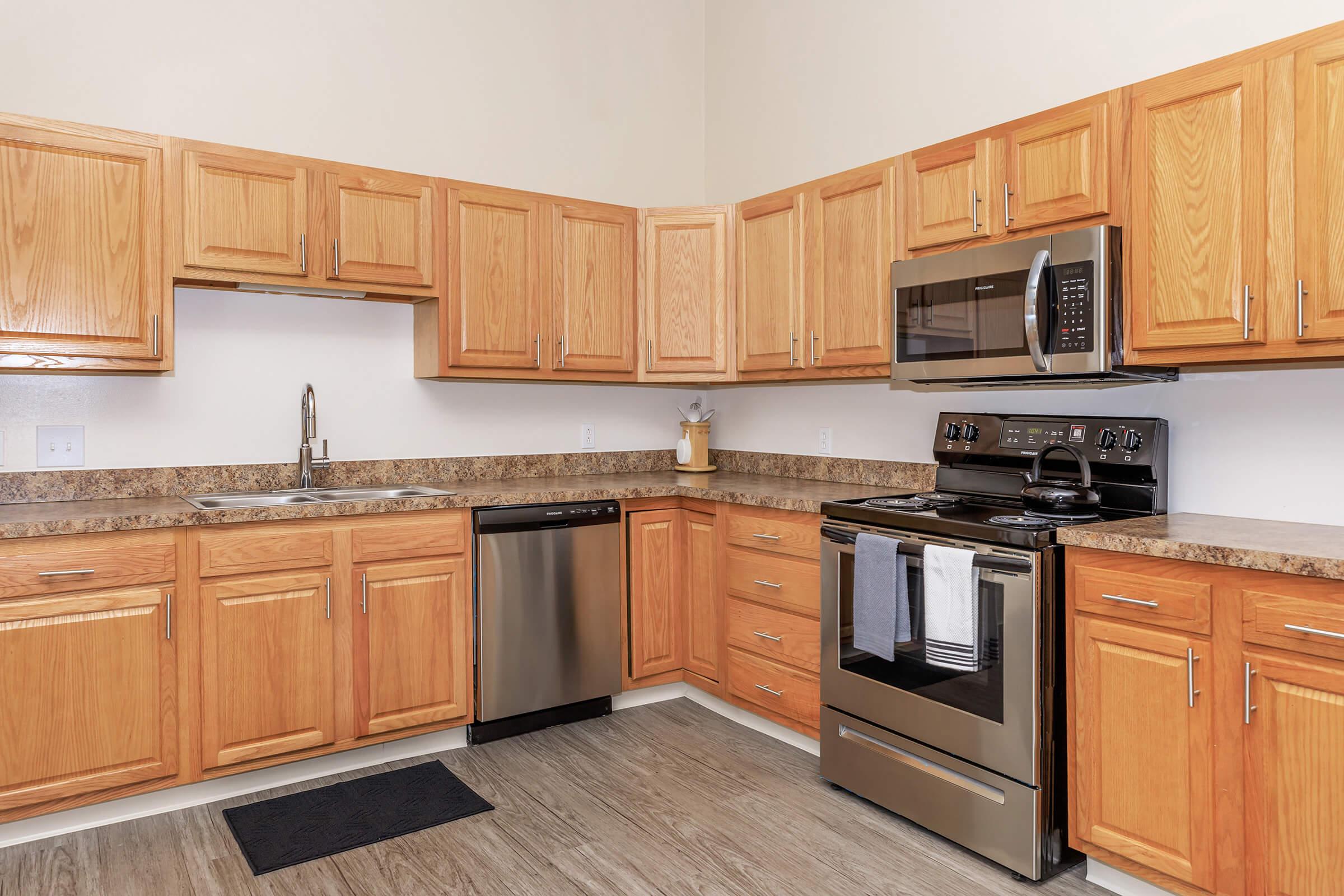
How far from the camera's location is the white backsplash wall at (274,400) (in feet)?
9.63

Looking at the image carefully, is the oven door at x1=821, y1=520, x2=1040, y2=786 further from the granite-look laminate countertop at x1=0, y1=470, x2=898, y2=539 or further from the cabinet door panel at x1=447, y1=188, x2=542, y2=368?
the cabinet door panel at x1=447, y1=188, x2=542, y2=368

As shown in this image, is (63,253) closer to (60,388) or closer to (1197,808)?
(60,388)

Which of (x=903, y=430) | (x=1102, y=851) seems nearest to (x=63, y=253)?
(x=903, y=430)

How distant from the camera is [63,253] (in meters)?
2.59

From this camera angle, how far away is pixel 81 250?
2617mm

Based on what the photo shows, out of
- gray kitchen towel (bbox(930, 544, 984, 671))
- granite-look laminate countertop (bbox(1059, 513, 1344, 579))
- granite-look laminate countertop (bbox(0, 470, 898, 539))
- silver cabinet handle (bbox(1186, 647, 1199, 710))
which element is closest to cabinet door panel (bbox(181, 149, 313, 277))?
granite-look laminate countertop (bbox(0, 470, 898, 539))

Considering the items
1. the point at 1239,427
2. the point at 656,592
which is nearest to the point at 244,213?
the point at 656,592

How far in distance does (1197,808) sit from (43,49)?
406cm

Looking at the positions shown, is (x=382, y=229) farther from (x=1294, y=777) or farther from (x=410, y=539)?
(x=1294, y=777)

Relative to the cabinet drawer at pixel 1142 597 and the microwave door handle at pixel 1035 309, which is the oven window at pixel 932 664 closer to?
the cabinet drawer at pixel 1142 597

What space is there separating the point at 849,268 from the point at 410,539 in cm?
184

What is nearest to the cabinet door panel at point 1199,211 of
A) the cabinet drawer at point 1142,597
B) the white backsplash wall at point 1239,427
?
the white backsplash wall at point 1239,427

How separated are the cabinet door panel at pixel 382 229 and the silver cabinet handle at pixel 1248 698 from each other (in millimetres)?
2820

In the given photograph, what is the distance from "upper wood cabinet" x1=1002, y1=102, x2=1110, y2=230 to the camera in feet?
7.64
